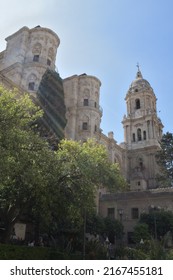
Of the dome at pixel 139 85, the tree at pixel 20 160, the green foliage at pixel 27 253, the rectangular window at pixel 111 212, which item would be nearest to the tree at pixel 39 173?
the tree at pixel 20 160

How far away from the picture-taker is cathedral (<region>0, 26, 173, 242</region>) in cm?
3322

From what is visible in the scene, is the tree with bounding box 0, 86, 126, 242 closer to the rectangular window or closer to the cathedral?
the cathedral

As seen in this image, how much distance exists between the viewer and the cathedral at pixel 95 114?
3322 cm

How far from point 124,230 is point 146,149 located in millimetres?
24131

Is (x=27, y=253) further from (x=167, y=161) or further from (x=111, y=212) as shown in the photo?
(x=167, y=161)

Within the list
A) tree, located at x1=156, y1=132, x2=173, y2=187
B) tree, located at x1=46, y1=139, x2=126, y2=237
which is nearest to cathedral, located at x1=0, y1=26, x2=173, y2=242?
tree, located at x1=156, y1=132, x2=173, y2=187

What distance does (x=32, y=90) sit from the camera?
37656mm

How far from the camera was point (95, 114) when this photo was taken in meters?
41.6

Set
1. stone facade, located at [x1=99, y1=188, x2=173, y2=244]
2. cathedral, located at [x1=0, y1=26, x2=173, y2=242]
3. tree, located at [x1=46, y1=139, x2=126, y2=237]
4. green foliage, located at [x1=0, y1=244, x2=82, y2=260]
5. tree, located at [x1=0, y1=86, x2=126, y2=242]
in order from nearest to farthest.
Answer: green foliage, located at [x1=0, y1=244, x2=82, y2=260], tree, located at [x1=0, y1=86, x2=126, y2=242], tree, located at [x1=46, y1=139, x2=126, y2=237], stone facade, located at [x1=99, y1=188, x2=173, y2=244], cathedral, located at [x1=0, y1=26, x2=173, y2=242]

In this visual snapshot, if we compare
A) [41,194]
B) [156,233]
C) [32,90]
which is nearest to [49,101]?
[32,90]

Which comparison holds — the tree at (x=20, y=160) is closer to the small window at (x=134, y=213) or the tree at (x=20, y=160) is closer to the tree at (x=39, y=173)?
the tree at (x=39, y=173)

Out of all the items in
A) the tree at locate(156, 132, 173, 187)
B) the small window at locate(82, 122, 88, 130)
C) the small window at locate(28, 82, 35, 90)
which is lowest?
the tree at locate(156, 132, 173, 187)
